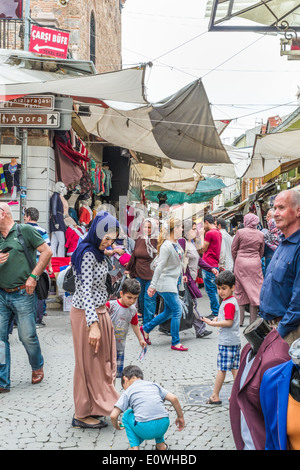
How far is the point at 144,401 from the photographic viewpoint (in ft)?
11.4

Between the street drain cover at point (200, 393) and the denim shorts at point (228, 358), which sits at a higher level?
the denim shorts at point (228, 358)

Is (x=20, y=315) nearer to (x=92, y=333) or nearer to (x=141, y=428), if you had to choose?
(x=92, y=333)

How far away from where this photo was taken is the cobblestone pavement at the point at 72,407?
3.97 meters

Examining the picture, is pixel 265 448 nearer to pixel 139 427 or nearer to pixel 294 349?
pixel 294 349

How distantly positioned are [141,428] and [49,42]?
9.49 meters

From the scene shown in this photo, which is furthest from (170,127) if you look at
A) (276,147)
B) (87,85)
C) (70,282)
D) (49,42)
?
(70,282)

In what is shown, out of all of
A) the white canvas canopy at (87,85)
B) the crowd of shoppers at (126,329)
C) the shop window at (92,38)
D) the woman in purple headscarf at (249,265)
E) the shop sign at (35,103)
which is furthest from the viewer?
the shop window at (92,38)

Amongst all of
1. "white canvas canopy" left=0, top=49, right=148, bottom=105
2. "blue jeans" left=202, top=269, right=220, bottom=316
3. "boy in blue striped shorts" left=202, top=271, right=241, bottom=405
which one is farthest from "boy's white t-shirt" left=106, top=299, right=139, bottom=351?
"blue jeans" left=202, top=269, right=220, bottom=316

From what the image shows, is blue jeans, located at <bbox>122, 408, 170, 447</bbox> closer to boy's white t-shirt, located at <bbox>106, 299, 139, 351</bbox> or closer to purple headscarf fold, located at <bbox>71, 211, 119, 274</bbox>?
purple headscarf fold, located at <bbox>71, 211, 119, 274</bbox>

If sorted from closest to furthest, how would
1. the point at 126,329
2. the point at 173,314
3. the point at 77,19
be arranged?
the point at 126,329
the point at 173,314
the point at 77,19

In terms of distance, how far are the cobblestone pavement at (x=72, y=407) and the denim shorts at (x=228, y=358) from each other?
378mm

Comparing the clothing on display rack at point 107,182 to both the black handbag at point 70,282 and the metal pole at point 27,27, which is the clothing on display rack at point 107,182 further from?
the black handbag at point 70,282

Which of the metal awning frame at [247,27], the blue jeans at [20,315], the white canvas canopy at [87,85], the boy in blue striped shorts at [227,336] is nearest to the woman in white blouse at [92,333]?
the boy in blue striped shorts at [227,336]

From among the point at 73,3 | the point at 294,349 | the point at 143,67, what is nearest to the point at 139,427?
the point at 294,349
